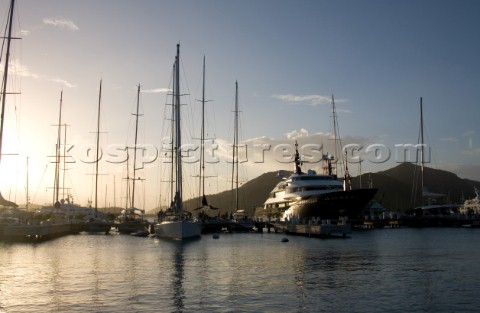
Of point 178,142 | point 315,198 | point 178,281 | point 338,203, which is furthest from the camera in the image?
point 315,198

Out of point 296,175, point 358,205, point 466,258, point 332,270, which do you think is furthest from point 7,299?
point 296,175

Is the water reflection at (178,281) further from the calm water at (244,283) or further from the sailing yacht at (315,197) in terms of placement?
the sailing yacht at (315,197)

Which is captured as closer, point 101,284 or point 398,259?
point 101,284

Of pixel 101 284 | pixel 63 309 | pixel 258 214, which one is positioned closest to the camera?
pixel 63 309

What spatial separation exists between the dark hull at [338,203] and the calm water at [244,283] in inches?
1549

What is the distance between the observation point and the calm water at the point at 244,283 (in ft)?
62.4

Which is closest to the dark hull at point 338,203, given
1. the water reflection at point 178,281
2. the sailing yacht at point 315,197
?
the sailing yacht at point 315,197

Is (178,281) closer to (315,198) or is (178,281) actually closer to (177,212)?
(177,212)

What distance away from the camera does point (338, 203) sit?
259ft

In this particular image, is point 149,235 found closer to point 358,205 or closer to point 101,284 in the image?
point 358,205

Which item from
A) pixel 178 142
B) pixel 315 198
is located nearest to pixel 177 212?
pixel 178 142

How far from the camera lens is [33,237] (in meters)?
60.2

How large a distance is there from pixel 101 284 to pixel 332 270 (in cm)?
1364

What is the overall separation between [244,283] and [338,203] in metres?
57.0
